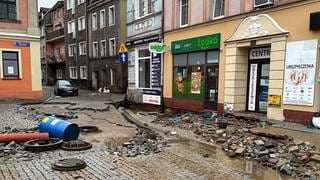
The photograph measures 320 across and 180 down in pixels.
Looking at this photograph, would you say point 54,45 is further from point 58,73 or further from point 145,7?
point 145,7

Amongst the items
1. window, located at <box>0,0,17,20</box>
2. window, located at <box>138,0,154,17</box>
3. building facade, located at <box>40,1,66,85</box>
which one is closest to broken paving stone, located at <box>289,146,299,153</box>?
window, located at <box>138,0,154,17</box>

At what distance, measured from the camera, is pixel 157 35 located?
16719mm

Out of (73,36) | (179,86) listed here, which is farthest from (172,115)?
(73,36)

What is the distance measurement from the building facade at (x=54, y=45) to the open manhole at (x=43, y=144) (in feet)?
118

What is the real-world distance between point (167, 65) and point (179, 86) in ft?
4.76

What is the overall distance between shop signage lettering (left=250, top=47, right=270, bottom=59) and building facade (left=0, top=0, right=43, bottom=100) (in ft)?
47.2

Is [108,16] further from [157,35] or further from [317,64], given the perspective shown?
[317,64]

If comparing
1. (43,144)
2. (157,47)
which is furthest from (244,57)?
(43,144)

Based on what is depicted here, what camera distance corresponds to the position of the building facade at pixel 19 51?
19.4 m

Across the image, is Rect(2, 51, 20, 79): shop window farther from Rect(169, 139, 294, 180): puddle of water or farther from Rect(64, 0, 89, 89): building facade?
Rect(64, 0, 89, 89): building facade

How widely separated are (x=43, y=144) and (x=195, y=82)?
8.40 metres

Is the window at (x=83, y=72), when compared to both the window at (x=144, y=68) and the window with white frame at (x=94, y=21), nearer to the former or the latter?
the window with white frame at (x=94, y=21)

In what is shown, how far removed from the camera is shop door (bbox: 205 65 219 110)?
1340cm

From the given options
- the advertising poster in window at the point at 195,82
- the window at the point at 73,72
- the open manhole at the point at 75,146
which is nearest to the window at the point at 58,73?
the window at the point at 73,72
